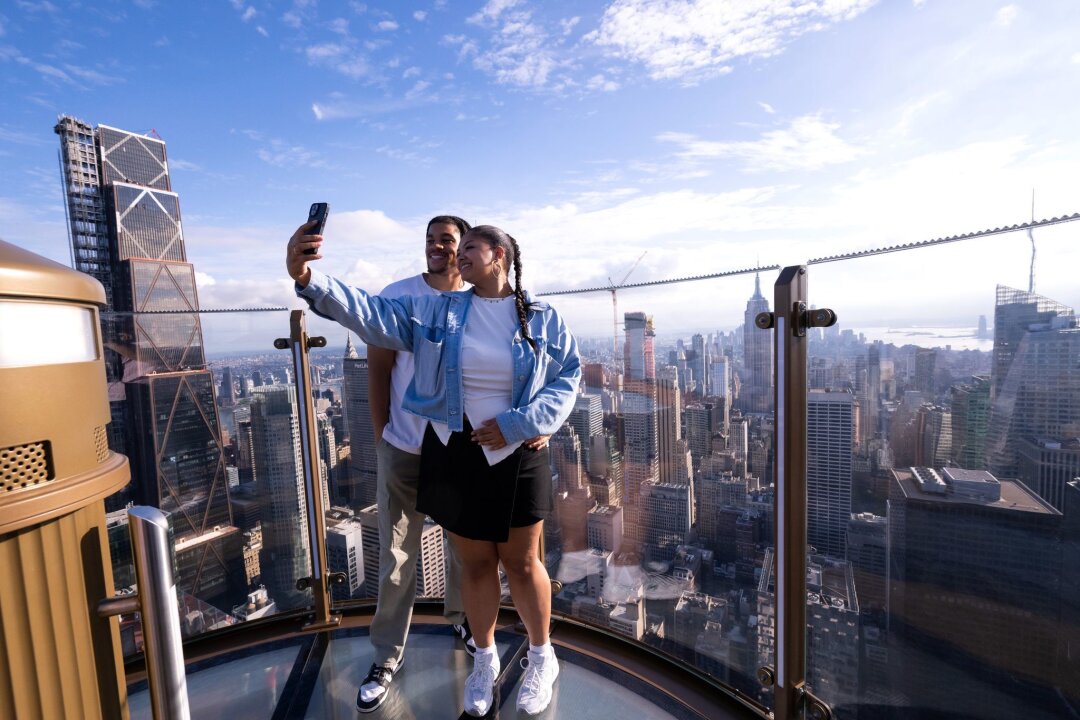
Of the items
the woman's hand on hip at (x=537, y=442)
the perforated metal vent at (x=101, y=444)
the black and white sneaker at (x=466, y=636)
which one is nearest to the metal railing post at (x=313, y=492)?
the black and white sneaker at (x=466, y=636)

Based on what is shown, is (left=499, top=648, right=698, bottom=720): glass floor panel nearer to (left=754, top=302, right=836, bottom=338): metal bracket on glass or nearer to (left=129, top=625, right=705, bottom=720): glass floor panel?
(left=129, top=625, right=705, bottom=720): glass floor panel

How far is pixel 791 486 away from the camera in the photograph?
1416 mm

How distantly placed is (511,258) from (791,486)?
1113 millimetres

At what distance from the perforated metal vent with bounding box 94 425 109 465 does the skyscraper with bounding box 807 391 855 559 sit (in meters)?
1.57

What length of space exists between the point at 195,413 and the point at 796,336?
2610 mm

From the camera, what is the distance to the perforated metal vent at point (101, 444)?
2.56ft

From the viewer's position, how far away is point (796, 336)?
53.8 inches

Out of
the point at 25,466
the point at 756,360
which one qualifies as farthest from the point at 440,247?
the point at 25,466

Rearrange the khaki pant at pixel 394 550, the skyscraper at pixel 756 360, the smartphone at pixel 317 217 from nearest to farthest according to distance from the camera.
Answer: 1. the smartphone at pixel 317 217
2. the skyscraper at pixel 756 360
3. the khaki pant at pixel 394 550

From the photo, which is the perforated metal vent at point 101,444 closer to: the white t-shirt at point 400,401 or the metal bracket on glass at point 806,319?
the white t-shirt at point 400,401

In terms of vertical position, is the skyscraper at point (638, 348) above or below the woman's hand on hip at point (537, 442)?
above

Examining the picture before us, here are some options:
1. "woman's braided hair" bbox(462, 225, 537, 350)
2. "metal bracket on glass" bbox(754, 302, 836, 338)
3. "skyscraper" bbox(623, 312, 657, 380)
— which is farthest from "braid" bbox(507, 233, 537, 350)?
"skyscraper" bbox(623, 312, 657, 380)

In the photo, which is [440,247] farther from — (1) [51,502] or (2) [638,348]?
(1) [51,502]

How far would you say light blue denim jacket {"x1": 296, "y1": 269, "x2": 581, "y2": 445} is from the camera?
1503 millimetres
